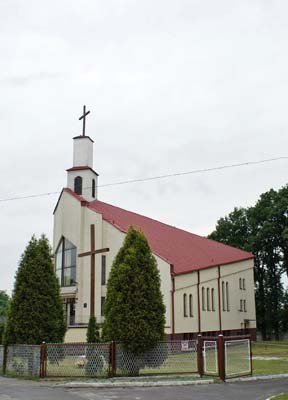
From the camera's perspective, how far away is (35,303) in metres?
18.3

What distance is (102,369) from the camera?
1566 centimetres

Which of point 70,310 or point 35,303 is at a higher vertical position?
point 35,303

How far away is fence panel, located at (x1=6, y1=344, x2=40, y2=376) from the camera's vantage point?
16062 mm

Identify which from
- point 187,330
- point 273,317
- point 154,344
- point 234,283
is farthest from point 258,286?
point 154,344

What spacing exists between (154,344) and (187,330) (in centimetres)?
1648

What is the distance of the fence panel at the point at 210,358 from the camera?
50.9 feet

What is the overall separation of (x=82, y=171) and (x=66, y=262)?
6.28m

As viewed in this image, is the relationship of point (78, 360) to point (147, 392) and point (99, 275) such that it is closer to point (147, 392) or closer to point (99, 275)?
point (147, 392)

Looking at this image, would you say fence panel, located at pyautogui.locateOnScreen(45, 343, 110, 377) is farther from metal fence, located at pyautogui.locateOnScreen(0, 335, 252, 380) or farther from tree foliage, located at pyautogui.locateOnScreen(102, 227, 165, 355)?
tree foliage, located at pyautogui.locateOnScreen(102, 227, 165, 355)

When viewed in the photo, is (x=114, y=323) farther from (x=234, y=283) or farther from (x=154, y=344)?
(x=234, y=283)

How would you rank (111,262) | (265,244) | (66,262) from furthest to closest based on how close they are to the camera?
1. (265,244)
2. (66,262)
3. (111,262)

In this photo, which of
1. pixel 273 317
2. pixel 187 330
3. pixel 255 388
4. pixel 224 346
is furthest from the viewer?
pixel 273 317

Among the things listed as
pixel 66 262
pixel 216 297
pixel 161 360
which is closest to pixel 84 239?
pixel 66 262

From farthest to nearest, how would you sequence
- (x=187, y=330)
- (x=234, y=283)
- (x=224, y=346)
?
(x=234, y=283) → (x=187, y=330) → (x=224, y=346)
